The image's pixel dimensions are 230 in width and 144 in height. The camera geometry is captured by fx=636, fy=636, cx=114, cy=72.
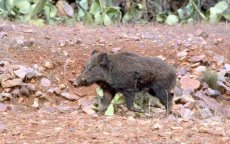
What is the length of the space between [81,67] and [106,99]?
8.37 feet

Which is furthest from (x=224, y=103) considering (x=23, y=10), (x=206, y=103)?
(x=23, y=10)

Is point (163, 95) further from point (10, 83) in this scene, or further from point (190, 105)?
point (10, 83)

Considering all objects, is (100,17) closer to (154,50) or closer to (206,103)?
(154,50)

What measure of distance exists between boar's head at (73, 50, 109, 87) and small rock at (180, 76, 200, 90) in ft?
7.55

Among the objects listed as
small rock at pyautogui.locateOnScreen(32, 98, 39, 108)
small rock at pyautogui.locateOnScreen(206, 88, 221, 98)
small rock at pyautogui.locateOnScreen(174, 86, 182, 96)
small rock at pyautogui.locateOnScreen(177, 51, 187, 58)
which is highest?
small rock at pyautogui.locateOnScreen(177, 51, 187, 58)

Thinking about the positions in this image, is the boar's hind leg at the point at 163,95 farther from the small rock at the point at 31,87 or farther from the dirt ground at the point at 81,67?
the small rock at the point at 31,87

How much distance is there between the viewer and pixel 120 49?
11805 mm

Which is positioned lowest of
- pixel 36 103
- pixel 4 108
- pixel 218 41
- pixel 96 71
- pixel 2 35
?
pixel 36 103

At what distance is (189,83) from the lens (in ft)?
35.8

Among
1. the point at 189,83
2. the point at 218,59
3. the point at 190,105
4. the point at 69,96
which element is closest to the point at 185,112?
the point at 190,105

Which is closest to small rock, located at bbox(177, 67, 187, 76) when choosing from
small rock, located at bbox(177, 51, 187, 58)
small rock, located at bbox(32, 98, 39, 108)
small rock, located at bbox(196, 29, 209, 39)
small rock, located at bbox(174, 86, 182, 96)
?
small rock, located at bbox(177, 51, 187, 58)

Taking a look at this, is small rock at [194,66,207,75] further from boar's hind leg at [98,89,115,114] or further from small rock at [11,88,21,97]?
small rock at [11,88,21,97]

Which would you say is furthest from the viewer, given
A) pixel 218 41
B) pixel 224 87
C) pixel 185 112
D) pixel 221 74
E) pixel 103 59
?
pixel 218 41

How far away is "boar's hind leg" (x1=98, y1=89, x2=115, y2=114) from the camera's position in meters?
8.92
